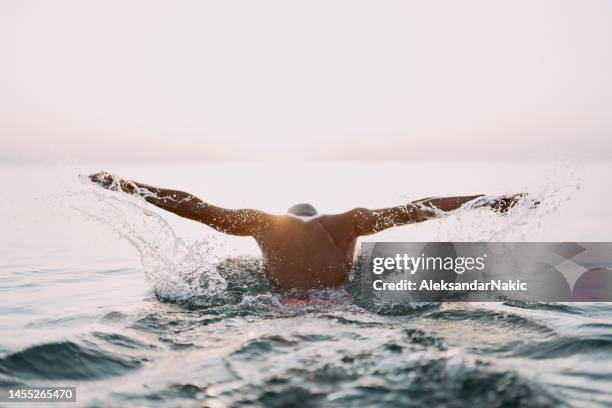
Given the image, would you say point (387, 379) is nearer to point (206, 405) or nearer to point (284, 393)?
point (284, 393)

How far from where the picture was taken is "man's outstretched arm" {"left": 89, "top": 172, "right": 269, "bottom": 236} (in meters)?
8.49

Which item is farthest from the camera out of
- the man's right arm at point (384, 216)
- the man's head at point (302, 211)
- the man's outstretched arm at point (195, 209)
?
the man's head at point (302, 211)

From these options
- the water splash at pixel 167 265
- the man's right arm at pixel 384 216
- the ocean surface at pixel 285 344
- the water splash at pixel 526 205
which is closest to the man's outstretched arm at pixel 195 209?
the water splash at pixel 167 265

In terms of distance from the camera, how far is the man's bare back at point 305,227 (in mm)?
8062

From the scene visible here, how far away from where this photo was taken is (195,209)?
343 inches

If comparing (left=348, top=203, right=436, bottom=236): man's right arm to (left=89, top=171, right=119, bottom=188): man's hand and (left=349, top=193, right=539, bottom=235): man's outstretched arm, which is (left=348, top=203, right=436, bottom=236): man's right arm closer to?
(left=349, top=193, right=539, bottom=235): man's outstretched arm

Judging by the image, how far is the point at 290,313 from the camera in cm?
749

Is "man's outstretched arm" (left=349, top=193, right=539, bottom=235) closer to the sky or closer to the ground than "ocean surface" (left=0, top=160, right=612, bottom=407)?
closer to the sky

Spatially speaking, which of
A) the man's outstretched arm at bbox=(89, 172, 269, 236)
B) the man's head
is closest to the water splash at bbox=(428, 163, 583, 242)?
the man's head

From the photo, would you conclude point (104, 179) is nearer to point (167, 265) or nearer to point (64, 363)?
point (167, 265)

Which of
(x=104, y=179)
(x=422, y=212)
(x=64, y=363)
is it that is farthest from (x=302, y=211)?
(x=64, y=363)

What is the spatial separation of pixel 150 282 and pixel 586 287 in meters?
8.54

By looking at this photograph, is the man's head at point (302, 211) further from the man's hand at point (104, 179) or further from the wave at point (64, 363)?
the wave at point (64, 363)

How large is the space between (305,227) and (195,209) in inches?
72.9
